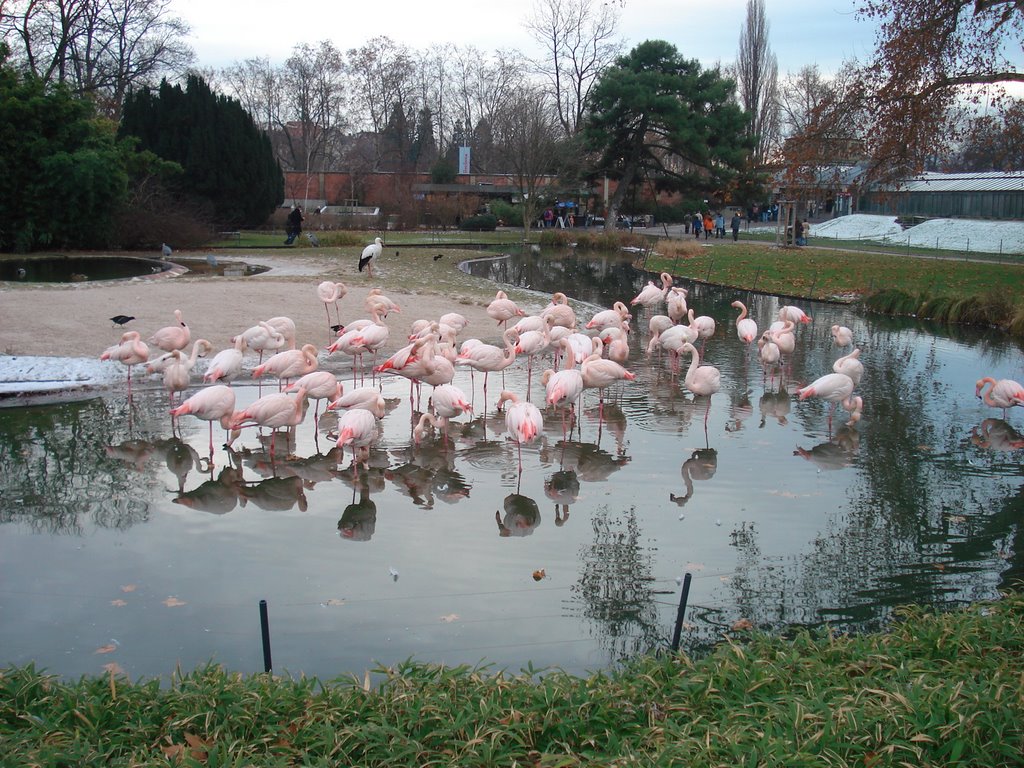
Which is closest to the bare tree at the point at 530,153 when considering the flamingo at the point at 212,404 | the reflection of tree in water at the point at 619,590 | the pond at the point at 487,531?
the pond at the point at 487,531

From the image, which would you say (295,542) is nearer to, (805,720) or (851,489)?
(805,720)

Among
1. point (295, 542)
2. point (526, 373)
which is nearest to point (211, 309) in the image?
point (526, 373)

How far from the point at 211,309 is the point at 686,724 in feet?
46.4

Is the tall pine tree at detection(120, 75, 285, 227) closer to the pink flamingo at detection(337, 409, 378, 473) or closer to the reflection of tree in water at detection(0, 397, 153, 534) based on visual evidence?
the reflection of tree in water at detection(0, 397, 153, 534)

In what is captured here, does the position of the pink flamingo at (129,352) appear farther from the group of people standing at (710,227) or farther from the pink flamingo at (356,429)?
the group of people standing at (710,227)

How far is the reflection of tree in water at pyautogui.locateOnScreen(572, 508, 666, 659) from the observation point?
522 centimetres

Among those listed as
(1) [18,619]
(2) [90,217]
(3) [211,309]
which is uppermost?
(2) [90,217]

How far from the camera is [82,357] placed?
40.5 ft

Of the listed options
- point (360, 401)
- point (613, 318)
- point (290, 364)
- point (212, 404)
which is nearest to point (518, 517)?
point (360, 401)

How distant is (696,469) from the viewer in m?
8.38

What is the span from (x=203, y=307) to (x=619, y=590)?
1263 centimetres

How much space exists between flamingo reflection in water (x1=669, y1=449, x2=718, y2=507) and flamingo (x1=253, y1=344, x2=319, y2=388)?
4.22 m

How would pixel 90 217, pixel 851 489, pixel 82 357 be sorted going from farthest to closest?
pixel 90 217, pixel 82 357, pixel 851 489

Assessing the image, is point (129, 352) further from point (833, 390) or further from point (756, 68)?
point (756, 68)
